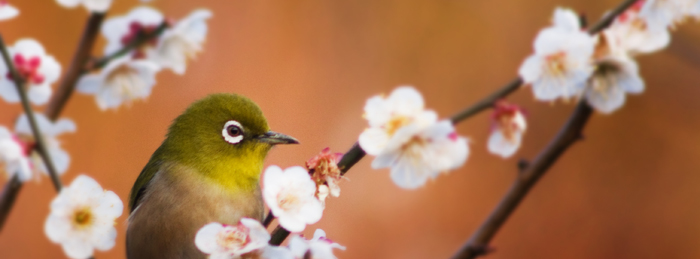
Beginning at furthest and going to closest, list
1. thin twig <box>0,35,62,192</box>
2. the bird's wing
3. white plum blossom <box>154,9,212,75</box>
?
the bird's wing, white plum blossom <box>154,9,212,75</box>, thin twig <box>0,35,62,192</box>

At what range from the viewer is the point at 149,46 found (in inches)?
26.6

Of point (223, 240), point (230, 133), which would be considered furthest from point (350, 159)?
point (230, 133)

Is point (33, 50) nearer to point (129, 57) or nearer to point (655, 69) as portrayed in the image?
point (129, 57)

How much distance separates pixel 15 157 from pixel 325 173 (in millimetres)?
231

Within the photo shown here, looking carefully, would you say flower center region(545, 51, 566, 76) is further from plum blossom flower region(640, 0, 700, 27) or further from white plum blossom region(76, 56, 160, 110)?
white plum blossom region(76, 56, 160, 110)

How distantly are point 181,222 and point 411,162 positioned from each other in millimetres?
464

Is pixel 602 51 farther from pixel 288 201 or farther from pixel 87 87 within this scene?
pixel 87 87

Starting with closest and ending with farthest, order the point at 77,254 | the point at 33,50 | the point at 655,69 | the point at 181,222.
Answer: the point at 77,254
the point at 33,50
the point at 181,222
the point at 655,69

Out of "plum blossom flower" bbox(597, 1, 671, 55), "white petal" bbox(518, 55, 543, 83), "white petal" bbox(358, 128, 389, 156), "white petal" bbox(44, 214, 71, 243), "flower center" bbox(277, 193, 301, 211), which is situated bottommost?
"white petal" bbox(44, 214, 71, 243)

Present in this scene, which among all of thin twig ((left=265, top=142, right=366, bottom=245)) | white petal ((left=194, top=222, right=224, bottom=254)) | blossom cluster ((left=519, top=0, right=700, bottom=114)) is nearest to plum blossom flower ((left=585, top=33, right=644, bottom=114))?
blossom cluster ((left=519, top=0, right=700, bottom=114))

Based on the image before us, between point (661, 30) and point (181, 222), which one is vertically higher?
point (661, 30)

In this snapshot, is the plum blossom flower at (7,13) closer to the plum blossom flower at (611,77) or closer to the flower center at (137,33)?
the flower center at (137,33)

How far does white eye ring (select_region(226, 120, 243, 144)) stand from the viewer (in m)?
0.86

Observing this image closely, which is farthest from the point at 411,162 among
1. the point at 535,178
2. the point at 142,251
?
the point at 142,251
